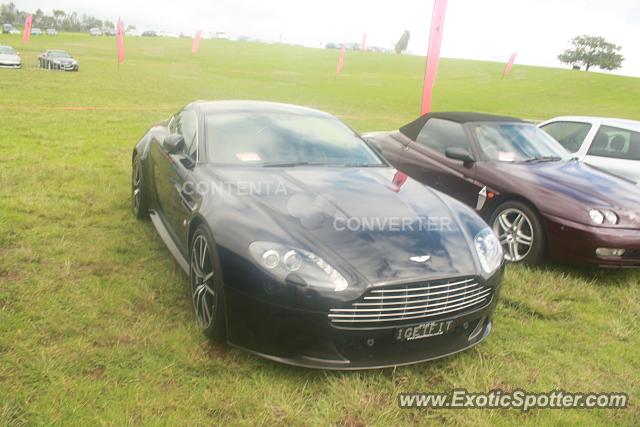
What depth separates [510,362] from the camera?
10.1 feet

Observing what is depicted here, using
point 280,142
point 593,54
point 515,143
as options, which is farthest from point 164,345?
point 593,54

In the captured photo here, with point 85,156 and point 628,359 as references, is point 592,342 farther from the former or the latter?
point 85,156

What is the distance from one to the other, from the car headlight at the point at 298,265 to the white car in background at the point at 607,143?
5.27 m

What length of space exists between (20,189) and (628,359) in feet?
19.5

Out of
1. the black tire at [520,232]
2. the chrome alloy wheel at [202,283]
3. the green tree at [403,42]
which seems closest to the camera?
the chrome alloy wheel at [202,283]

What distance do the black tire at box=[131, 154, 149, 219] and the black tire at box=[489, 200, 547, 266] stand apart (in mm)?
3301

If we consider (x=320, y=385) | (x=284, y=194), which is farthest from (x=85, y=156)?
(x=320, y=385)

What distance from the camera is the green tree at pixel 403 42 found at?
104 meters

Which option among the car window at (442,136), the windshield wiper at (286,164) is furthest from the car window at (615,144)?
the windshield wiper at (286,164)

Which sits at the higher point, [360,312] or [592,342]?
[360,312]

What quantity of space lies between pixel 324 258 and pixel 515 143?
3.71 meters

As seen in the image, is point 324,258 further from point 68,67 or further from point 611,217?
point 68,67

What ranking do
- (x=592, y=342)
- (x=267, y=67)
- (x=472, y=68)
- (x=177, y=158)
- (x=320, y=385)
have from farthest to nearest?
(x=472, y=68) → (x=267, y=67) → (x=177, y=158) → (x=592, y=342) → (x=320, y=385)

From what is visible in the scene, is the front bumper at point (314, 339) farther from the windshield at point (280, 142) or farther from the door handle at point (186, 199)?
the windshield at point (280, 142)
